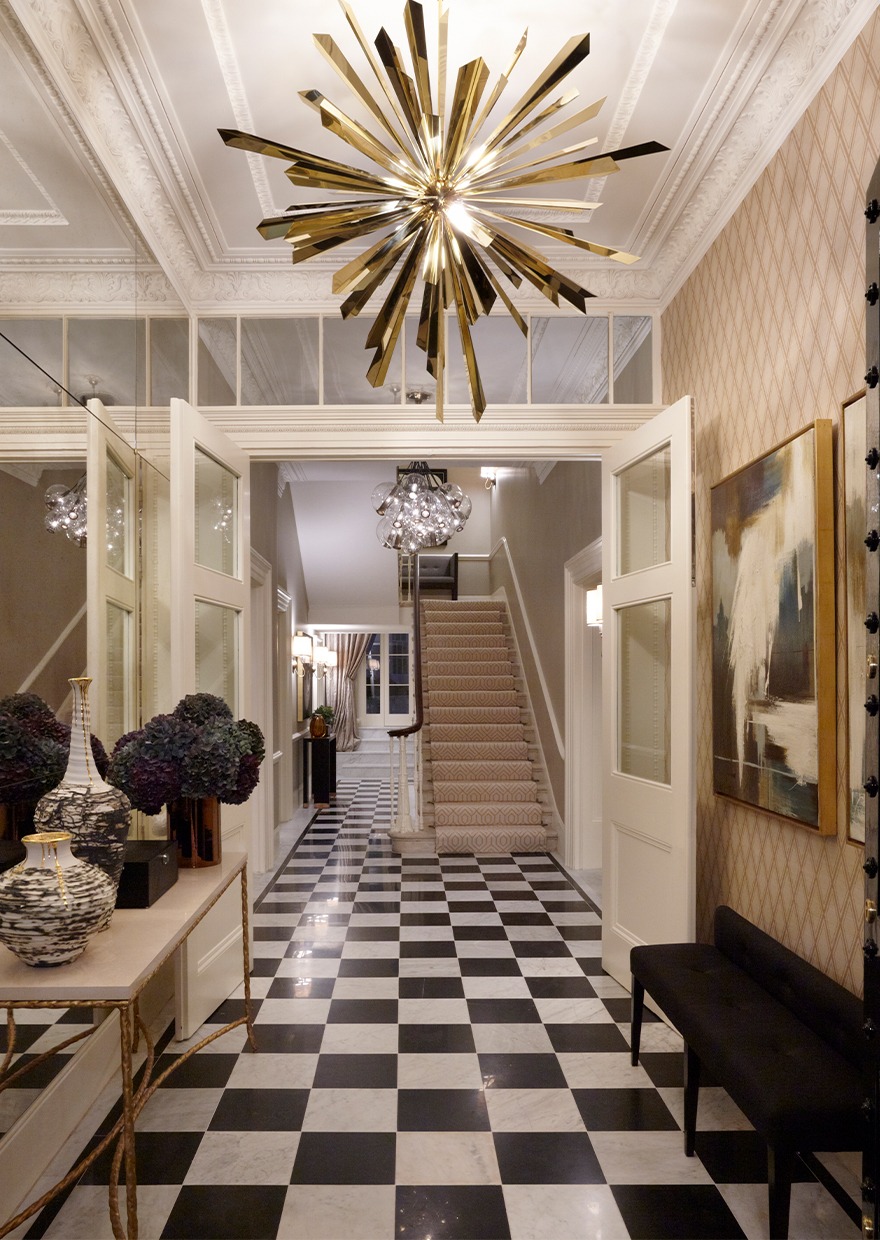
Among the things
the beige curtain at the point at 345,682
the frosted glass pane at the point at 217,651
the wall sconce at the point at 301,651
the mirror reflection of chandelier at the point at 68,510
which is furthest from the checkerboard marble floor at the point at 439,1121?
the beige curtain at the point at 345,682

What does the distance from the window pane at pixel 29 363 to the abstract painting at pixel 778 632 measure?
7.19 ft

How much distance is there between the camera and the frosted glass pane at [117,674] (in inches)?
123

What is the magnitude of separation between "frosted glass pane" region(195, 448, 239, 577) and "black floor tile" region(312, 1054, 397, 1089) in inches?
78.5

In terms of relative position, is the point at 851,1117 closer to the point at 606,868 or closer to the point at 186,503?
the point at 606,868

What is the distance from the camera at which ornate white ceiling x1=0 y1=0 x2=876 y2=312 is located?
2408mm

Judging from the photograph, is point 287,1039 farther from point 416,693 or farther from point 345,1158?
point 416,693

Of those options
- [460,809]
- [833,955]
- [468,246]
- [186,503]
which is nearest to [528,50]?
[468,246]

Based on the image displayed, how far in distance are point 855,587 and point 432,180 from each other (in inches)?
61.8

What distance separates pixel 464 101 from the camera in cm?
203

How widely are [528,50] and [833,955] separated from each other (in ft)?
9.80

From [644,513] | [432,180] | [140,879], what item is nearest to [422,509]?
[644,513]

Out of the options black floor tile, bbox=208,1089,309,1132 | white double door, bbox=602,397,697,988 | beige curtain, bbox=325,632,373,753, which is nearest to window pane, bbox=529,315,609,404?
white double door, bbox=602,397,697,988

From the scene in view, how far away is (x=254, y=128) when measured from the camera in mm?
3221

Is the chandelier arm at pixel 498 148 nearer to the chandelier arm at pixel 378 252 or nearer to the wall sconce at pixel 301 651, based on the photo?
the chandelier arm at pixel 378 252
